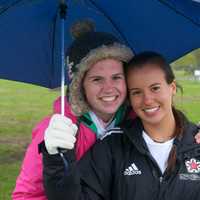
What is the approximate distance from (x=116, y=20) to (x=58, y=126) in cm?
142

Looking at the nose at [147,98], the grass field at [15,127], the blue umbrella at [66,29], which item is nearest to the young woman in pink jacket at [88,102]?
the nose at [147,98]

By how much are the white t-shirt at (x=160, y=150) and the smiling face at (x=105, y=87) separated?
263mm

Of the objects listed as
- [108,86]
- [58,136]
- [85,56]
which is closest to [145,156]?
[108,86]

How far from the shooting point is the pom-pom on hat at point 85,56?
3105 mm

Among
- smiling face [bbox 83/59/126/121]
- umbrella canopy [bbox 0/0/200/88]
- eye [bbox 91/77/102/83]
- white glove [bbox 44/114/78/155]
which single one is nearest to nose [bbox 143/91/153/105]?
smiling face [bbox 83/59/126/121]

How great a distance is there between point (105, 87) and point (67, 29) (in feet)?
3.06

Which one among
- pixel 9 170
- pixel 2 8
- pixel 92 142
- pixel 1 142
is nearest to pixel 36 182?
pixel 92 142

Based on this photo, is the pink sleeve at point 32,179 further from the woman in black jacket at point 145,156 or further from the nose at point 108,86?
the nose at point 108,86

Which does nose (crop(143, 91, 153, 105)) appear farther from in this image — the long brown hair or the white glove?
the white glove

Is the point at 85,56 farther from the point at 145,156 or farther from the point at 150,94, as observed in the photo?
the point at 145,156

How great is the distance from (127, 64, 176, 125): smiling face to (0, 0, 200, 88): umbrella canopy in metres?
0.59

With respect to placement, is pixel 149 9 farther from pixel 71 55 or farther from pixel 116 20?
pixel 71 55

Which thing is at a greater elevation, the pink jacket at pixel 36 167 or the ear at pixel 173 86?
the ear at pixel 173 86

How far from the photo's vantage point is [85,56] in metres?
3.13
